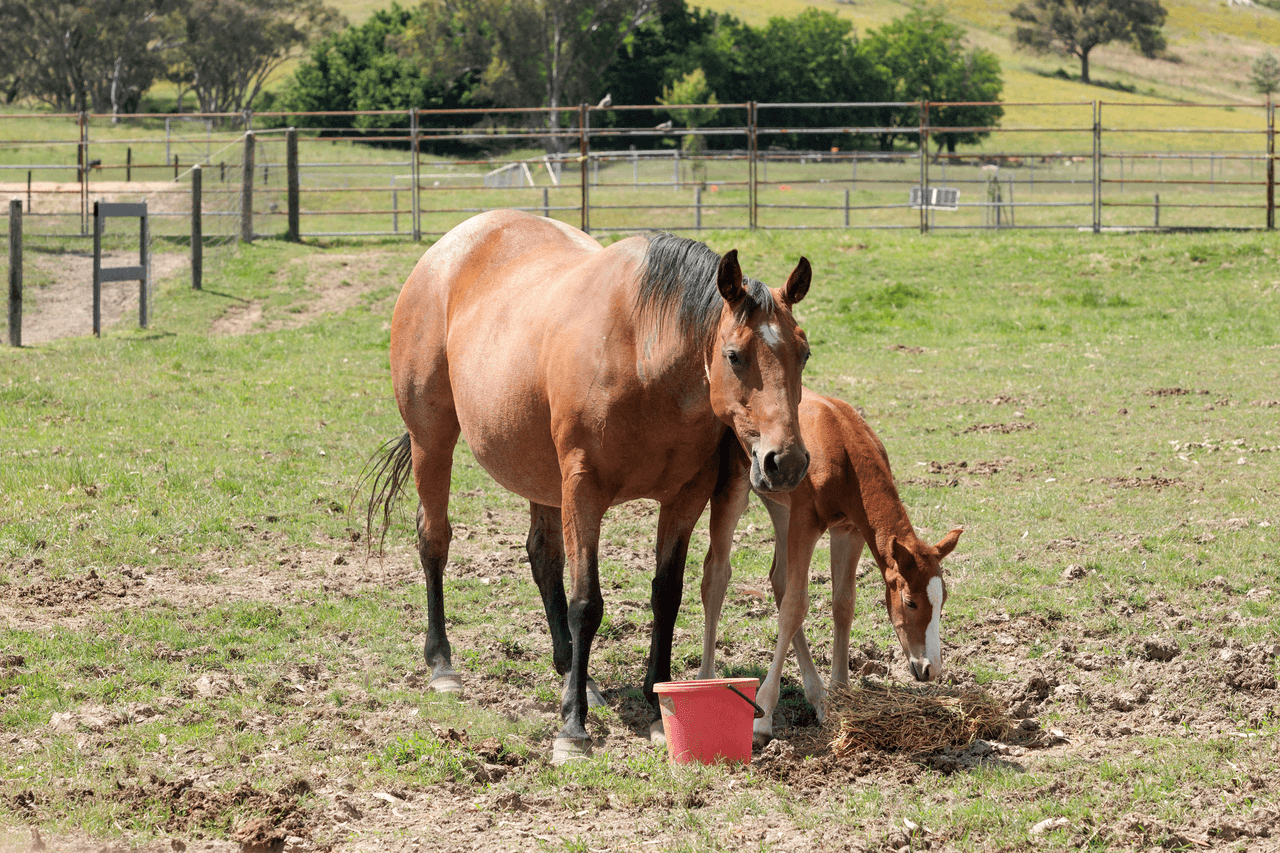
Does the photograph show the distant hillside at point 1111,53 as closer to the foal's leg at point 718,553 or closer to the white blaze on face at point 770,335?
the foal's leg at point 718,553

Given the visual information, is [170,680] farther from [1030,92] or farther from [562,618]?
[1030,92]

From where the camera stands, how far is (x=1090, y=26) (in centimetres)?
9256

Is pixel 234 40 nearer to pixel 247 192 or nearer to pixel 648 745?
pixel 247 192

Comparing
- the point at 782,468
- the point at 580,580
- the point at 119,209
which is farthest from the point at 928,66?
the point at 782,468

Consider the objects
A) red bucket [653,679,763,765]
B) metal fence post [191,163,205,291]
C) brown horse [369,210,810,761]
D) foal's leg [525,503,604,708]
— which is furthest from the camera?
metal fence post [191,163,205,291]

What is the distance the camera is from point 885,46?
70250 millimetres

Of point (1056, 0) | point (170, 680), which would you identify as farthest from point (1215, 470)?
point (1056, 0)

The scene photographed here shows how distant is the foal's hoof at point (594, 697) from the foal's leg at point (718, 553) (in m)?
0.46

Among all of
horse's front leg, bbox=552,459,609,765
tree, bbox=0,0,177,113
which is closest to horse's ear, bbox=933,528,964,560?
horse's front leg, bbox=552,459,609,765

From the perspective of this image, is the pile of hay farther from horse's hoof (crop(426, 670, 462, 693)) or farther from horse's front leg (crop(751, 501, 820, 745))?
horse's hoof (crop(426, 670, 462, 693))

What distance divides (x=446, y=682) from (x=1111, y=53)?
116 m

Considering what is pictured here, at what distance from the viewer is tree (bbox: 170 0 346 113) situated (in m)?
56.4

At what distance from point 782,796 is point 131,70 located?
6125cm

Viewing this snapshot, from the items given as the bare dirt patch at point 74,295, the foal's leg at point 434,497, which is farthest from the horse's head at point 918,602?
the bare dirt patch at point 74,295
